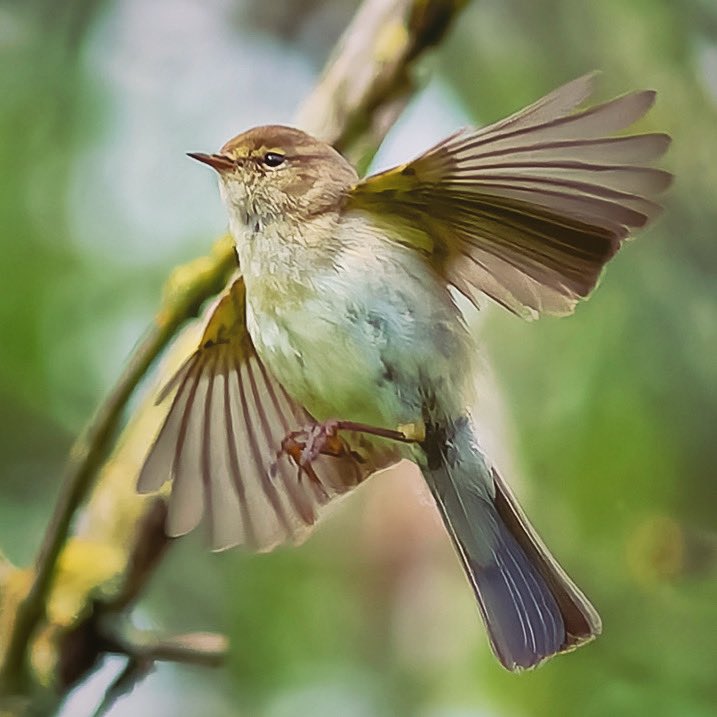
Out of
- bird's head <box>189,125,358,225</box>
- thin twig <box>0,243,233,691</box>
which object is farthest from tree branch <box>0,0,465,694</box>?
bird's head <box>189,125,358,225</box>

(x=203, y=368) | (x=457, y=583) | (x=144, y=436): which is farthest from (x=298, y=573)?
(x=203, y=368)

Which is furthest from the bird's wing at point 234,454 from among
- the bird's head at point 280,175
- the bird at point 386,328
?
the bird's head at point 280,175

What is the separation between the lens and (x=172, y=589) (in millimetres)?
3256

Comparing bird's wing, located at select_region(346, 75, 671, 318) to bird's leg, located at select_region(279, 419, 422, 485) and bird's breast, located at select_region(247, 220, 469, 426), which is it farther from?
bird's leg, located at select_region(279, 419, 422, 485)

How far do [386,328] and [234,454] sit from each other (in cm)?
24

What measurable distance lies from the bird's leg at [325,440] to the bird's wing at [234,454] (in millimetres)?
37

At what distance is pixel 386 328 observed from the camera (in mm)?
1286

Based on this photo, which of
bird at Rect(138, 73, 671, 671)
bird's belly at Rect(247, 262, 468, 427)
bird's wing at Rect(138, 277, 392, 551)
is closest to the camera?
bird at Rect(138, 73, 671, 671)

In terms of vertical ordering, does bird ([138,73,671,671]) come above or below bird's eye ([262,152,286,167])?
below

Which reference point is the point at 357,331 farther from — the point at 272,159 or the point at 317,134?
the point at 317,134

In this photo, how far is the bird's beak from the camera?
45.4 inches

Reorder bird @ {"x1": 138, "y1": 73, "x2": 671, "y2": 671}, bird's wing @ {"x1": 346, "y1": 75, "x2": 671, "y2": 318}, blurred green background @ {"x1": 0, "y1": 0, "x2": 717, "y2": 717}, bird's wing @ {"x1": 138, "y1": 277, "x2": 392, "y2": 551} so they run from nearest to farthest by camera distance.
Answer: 1. bird's wing @ {"x1": 346, "y1": 75, "x2": 671, "y2": 318}
2. bird @ {"x1": 138, "y1": 73, "x2": 671, "y2": 671}
3. bird's wing @ {"x1": 138, "y1": 277, "x2": 392, "y2": 551}
4. blurred green background @ {"x1": 0, "y1": 0, "x2": 717, "y2": 717}

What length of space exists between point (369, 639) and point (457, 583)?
1.06 feet

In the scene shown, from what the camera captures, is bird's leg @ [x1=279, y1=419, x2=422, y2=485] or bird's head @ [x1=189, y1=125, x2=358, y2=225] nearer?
A: bird's leg @ [x1=279, y1=419, x2=422, y2=485]
